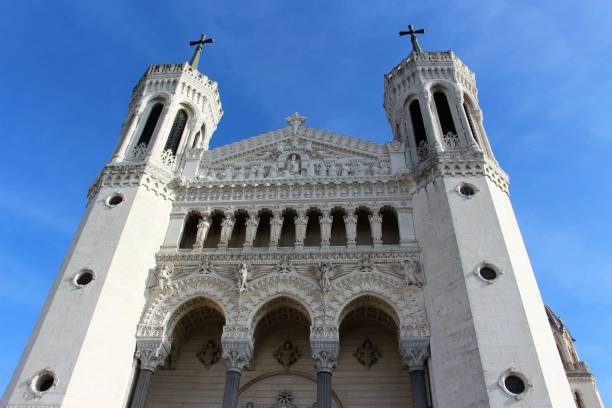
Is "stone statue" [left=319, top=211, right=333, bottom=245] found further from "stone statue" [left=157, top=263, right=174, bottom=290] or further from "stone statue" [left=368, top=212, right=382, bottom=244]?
"stone statue" [left=157, top=263, right=174, bottom=290]

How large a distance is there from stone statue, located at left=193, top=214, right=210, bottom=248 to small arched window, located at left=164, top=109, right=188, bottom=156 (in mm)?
4665

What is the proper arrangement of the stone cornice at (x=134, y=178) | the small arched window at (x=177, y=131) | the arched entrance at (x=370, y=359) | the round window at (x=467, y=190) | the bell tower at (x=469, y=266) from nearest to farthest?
the bell tower at (x=469, y=266) → the arched entrance at (x=370, y=359) → the round window at (x=467, y=190) → the stone cornice at (x=134, y=178) → the small arched window at (x=177, y=131)

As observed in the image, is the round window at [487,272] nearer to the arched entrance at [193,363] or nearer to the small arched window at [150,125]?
the arched entrance at [193,363]

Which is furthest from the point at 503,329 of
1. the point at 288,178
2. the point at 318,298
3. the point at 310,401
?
the point at 288,178

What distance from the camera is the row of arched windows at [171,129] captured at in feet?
76.9

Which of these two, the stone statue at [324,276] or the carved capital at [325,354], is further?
→ the stone statue at [324,276]

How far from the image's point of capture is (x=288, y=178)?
21141 millimetres

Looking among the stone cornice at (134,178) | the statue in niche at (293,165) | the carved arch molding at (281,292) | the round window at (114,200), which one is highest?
the statue in niche at (293,165)

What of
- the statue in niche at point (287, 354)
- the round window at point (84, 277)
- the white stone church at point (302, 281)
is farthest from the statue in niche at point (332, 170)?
the round window at point (84, 277)

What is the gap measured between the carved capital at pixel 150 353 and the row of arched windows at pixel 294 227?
4172 millimetres

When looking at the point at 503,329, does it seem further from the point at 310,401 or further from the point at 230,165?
the point at 230,165

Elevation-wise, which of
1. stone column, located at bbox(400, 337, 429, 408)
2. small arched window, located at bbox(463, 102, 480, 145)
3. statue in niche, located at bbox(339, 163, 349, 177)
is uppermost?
small arched window, located at bbox(463, 102, 480, 145)

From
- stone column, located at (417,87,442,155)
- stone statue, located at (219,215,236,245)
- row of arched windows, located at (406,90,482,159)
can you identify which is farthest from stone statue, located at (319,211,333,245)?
row of arched windows, located at (406,90,482,159)

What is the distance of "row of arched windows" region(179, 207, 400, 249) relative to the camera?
63.8ft
